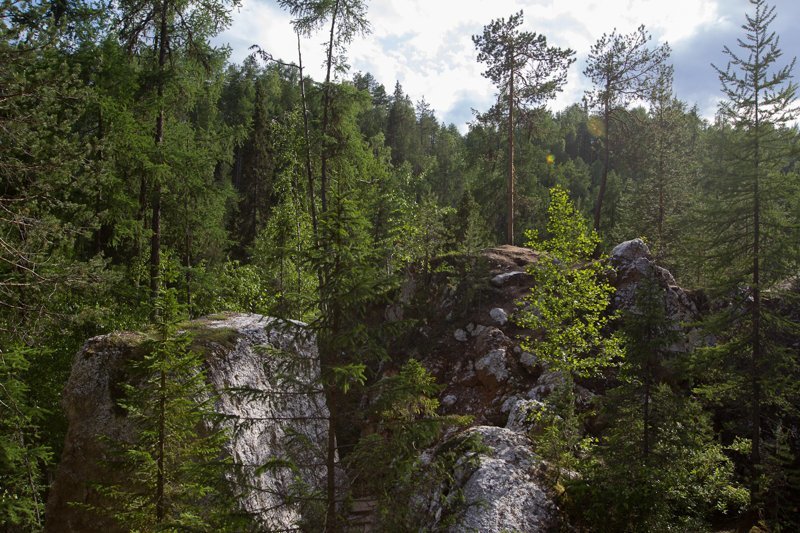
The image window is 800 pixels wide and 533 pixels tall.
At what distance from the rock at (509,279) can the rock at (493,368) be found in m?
3.84

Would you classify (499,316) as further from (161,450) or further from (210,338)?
(161,450)

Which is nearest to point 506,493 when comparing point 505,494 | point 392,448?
point 505,494

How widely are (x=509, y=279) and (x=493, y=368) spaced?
478 centimetres

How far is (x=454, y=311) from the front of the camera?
2030 cm

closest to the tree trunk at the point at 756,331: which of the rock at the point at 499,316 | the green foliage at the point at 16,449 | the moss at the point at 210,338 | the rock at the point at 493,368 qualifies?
the rock at the point at 493,368

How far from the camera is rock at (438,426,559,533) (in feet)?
27.7

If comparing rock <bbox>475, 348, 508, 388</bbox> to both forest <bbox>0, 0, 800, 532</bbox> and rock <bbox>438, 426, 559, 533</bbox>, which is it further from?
rock <bbox>438, 426, 559, 533</bbox>

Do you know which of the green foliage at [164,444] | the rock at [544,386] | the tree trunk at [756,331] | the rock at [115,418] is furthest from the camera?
the rock at [544,386]

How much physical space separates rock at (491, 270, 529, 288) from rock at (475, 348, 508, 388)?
3835 millimetres

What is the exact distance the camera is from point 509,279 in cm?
2058

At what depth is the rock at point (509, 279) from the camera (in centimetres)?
2047

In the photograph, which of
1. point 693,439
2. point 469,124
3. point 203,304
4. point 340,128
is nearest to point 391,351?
point 203,304

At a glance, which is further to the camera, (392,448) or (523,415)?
(523,415)

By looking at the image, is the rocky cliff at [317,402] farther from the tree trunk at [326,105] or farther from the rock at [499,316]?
the tree trunk at [326,105]
